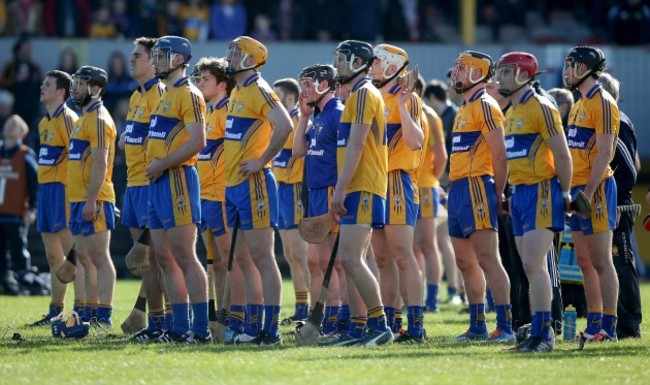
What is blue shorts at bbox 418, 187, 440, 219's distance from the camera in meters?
15.6

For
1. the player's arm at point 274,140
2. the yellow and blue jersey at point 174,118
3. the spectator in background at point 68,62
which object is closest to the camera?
the player's arm at point 274,140

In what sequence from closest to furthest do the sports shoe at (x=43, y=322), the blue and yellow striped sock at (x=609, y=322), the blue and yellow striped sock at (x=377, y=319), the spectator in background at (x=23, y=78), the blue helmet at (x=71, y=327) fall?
1. the blue and yellow striped sock at (x=377, y=319)
2. the blue and yellow striped sock at (x=609, y=322)
3. the blue helmet at (x=71, y=327)
4. the sports shoe at (x=43, y=322)
5. the spectator in background at (x=23, y=78)

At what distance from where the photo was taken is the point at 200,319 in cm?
1155

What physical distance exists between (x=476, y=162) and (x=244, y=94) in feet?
7.05

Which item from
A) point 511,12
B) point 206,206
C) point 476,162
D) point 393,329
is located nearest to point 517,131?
point 476,162

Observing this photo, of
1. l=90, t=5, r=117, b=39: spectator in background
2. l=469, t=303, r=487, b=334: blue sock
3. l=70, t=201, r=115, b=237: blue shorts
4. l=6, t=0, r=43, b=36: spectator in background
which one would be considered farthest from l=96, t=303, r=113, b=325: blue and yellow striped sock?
l=6, t=0, r=43, b=36: spectator in background

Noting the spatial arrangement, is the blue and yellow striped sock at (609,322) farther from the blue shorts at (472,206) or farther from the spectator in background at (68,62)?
the spectator in background at (68,62)

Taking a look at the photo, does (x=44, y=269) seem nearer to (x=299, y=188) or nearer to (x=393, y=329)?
(x=299, y=188)

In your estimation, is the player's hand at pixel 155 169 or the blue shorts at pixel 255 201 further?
the blue shorts at pixel 255 201

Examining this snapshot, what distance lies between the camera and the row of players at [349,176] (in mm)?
10961

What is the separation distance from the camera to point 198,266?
11422 mm

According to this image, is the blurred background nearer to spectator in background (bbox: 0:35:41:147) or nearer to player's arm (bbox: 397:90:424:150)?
spectator in background (bbox: 0:35:41:147)

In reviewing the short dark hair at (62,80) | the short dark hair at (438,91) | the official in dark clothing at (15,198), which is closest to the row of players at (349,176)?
the short dark hair at (62,80)

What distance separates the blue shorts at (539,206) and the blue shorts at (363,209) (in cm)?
111
